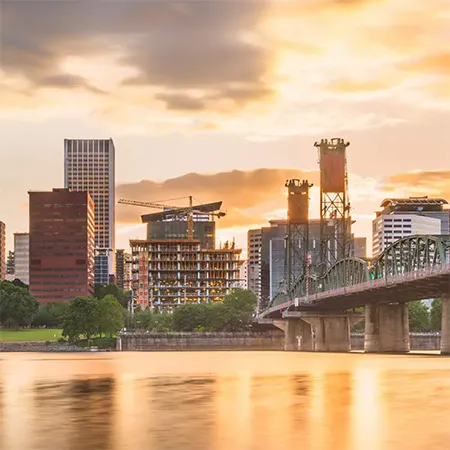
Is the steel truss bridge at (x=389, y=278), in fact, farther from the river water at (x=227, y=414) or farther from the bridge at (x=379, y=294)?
the river water at (x=227, y=414)

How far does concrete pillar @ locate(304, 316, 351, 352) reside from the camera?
17454cm

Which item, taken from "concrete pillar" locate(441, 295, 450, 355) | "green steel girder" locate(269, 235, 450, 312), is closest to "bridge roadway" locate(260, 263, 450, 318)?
"concrete pillar" locate(441, 295, 450, 355)

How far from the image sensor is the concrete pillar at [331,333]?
175 meters

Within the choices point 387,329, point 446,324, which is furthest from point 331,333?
point 446,324

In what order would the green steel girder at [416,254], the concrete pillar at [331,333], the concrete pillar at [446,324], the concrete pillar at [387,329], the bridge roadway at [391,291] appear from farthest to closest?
the concrete pillar at [331,333] → the concrete pillar at [387,329] → the concrete pillar at [446,324] → the green steel girder at [416,254] → the bridge roadway at [391,291]

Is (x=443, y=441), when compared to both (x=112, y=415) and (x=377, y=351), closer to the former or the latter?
(x=112, y=415)

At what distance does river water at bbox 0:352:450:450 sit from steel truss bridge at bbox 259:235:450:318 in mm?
46445

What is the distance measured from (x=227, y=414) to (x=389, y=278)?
8285 centimetres

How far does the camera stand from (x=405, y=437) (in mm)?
36469

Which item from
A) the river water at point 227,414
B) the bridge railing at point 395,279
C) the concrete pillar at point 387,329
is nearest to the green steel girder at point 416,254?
the bridge railing at point 395,279

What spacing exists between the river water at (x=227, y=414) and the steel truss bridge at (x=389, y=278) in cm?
4645

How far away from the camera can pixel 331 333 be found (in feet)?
583

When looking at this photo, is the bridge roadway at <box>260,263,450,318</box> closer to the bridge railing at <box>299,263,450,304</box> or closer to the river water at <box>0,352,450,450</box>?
the bridge railing at <box>299,263,450,304</box>

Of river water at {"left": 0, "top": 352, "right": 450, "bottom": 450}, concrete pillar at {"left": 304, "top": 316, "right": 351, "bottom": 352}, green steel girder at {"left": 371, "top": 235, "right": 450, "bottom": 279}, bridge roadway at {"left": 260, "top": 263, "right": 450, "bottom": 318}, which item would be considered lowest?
river water at {"left": 0, "top": 352, "right": 450, "bottom": 450}
